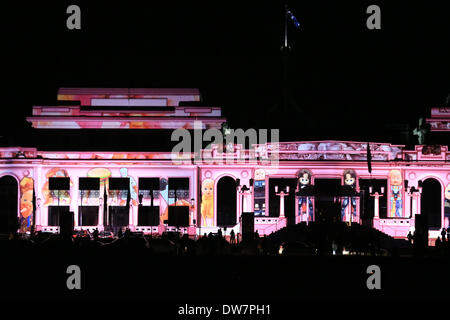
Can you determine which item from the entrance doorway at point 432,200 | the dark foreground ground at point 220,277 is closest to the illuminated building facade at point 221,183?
the entrance doorway at point 432,200

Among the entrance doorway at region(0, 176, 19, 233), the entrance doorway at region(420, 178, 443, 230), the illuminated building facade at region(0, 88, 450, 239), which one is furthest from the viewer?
the entrance doorway at region(420, 178, 443, 230)

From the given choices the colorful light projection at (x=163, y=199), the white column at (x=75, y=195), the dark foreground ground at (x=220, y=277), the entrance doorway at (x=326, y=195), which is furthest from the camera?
the white column at (x=75, y=195)

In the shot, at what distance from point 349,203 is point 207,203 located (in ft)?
36.8

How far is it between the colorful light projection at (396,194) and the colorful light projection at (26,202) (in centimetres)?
2808

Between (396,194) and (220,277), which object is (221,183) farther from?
(220,277)

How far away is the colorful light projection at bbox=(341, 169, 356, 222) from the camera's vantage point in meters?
53.2

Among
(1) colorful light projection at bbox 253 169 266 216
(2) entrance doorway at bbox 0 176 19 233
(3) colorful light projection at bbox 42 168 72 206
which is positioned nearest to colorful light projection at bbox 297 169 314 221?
(1) colorful light projection at bbox 253 169 266 216

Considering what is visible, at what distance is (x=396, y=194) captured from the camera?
5381 cm

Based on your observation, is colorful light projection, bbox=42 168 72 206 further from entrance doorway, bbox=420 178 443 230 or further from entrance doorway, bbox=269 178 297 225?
entrance doorway, bbox=420 178 443 230

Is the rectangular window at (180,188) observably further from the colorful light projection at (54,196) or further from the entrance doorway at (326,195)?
the entrance doorway at (326,195)

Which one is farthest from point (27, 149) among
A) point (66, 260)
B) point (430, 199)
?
point (430, 199)

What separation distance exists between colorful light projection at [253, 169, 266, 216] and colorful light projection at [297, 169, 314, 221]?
9.19 feet

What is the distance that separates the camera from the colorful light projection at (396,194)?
5341 centimetres
